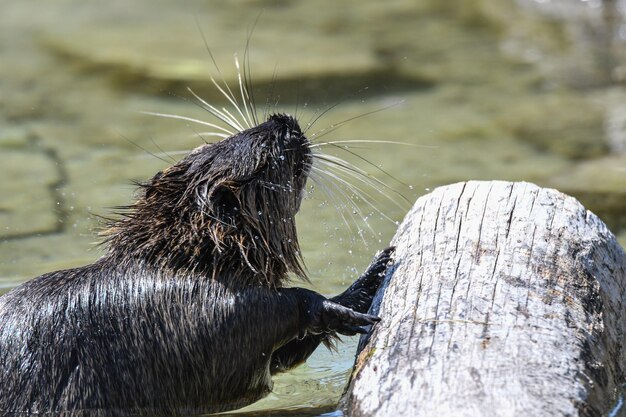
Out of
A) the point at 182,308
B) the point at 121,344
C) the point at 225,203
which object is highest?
the point at 225,203

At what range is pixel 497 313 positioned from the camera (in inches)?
147

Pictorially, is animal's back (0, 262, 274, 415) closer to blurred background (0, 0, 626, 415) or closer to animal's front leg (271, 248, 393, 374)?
animal's front leg (271, 248, 393, 374)

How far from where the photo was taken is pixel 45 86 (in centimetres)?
962

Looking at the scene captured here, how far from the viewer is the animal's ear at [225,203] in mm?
4402

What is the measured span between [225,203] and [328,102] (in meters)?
4.81

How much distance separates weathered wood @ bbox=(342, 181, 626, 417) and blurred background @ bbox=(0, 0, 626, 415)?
0.84 m

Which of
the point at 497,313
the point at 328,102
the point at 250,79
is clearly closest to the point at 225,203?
the point at 497,313

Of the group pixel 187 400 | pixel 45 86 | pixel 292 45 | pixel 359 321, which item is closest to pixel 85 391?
pixel 187 400

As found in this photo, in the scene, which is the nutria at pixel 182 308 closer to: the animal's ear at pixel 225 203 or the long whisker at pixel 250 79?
the animal's ear at pixel 225 203

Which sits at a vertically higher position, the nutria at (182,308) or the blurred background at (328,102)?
the blurred background at (328,102)

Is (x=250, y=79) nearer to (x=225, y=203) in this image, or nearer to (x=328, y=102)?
(x=225, y=203)

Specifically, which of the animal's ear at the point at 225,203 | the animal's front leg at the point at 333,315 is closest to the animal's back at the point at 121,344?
the animal's front leg at the point at 333,315

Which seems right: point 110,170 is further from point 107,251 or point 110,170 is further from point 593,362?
point 593,362

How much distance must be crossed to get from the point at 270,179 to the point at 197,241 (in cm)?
46
